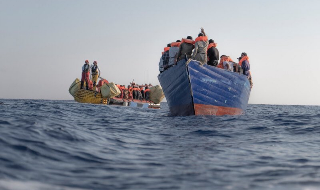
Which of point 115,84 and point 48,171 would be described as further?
point 115,84

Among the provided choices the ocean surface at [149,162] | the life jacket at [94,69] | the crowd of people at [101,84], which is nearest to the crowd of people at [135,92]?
the crowd of people at [101,84]

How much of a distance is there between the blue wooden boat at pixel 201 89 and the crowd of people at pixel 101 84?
45.6 ft

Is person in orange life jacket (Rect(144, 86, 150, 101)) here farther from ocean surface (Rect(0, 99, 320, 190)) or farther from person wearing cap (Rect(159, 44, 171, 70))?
ocean surface (Rect(0, 99, 320, 190))

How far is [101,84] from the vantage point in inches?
1143

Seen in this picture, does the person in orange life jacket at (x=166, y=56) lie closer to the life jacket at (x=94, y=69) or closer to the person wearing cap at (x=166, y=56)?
the person wearing cap at (x=166, y=56)

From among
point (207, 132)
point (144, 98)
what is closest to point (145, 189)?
point (207, 132)

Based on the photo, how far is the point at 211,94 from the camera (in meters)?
12.2

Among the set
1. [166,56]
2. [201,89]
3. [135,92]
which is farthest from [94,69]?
[201,89]

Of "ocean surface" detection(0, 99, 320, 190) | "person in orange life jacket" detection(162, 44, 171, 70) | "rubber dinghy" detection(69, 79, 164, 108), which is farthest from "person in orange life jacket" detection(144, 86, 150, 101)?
"ocean surface" detection(0, 99, 320, 190)

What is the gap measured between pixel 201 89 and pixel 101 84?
18.6 meters

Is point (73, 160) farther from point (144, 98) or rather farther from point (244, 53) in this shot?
point (144, 98)

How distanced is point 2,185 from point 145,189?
1.21 metres

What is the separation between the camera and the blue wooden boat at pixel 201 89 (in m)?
11.6

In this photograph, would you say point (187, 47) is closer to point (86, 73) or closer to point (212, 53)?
point (212, 53)
